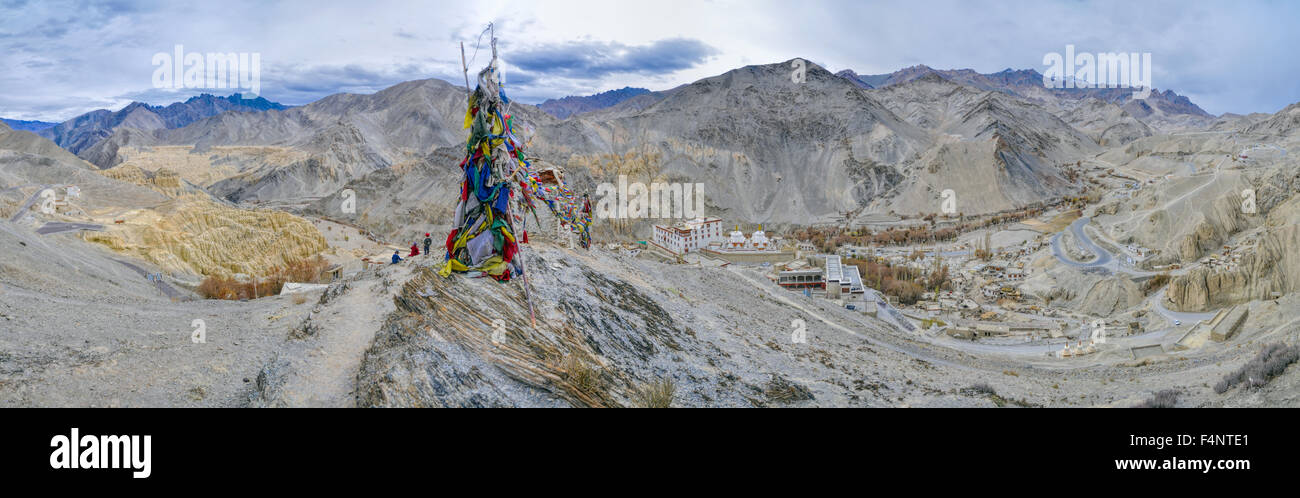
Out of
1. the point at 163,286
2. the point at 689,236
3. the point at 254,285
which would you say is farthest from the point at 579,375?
the point at 689,236

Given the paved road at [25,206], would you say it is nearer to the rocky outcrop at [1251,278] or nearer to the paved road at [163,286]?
the paved road at [163,286]

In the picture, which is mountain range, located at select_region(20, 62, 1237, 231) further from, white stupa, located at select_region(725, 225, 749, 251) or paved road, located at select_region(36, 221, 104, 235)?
paved road, located at select_region(36, 221, 104, 235)

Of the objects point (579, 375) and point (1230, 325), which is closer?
point (579, 375)

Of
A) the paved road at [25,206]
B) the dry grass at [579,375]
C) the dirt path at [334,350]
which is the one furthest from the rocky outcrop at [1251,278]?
the paved road at [25,206]

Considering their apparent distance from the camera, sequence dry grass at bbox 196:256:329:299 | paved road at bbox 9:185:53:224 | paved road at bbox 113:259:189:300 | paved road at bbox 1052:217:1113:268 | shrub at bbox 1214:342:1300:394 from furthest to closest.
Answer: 1. paved road at bbox 1052:217:1113:268
2. paved road at bbox 9:185:53:224
3. dry grass at bbox 196:256:329:299
4. paved road at bbox 113:259:189:300
5. shrub at bbox 1214:342:1300:394

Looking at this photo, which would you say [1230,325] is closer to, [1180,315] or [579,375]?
[1180,315]

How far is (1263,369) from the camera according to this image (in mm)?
11305

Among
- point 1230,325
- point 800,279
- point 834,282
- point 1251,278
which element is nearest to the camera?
point 1230,325

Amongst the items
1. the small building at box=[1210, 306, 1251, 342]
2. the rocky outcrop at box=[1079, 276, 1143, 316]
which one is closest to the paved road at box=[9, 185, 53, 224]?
the small building at box=[1210, 306, 1251, 342]

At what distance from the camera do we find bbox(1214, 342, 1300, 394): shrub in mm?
11047

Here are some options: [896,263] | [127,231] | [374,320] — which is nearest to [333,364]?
[374,320]

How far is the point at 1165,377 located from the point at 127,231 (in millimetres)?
41275

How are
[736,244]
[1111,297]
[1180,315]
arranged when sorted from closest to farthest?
1. [1180,315]
2. [1111,297]
3. [736,244]

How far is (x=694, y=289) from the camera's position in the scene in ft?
78.7
